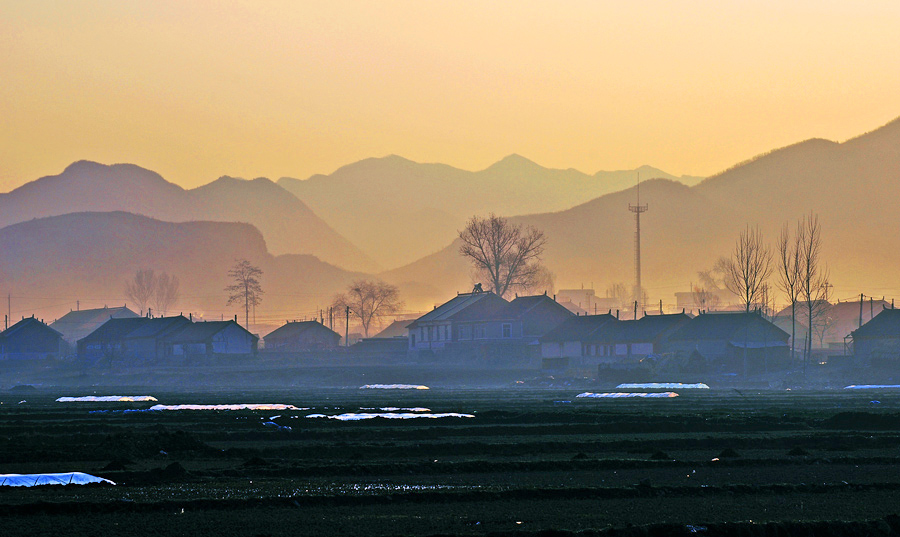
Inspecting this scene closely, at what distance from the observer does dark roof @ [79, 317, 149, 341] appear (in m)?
144

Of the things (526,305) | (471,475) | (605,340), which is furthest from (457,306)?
(471,475)

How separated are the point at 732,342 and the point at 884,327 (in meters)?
12.8

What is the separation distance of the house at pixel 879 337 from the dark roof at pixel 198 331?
70.5 metres

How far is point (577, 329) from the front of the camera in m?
117

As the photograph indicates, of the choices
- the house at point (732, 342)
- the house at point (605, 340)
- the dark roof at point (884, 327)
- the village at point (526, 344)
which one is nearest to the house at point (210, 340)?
the village at point (526, 344)

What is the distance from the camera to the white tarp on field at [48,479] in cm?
2553

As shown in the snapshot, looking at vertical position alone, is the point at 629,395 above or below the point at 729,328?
below

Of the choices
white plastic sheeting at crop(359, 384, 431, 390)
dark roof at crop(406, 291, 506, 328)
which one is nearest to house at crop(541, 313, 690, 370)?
dark roof at crop(406, 291, 506, 328)

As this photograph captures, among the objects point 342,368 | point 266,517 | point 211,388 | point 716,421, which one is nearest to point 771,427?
point 716,421

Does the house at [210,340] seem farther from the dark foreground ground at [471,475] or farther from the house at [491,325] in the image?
the dark foreground ground at [471,475]

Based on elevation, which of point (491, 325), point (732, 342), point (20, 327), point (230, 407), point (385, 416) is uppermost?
point (20, 327)

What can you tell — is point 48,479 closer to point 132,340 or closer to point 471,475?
point 471,475

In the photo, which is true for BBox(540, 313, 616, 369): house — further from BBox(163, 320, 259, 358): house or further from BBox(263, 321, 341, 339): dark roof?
BBox(263, 321, 341, 339): dark roof

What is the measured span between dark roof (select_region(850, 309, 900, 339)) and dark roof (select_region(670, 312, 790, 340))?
7.70 metres
